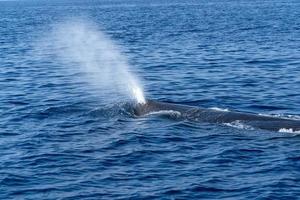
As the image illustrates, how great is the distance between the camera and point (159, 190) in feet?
76.3

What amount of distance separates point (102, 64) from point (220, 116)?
3005cm

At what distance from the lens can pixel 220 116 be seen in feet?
110

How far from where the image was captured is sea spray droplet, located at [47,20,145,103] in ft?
151

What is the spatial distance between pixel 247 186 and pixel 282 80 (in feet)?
82.4

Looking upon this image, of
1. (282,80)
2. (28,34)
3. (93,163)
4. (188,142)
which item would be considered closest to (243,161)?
(188,142)

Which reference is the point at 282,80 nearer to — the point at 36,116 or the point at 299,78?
the point at 299,78


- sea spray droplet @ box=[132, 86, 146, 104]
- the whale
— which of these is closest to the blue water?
the whale

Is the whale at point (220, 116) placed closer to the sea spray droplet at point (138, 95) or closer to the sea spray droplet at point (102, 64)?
Result: the sea spray droplet at point (138, 95)

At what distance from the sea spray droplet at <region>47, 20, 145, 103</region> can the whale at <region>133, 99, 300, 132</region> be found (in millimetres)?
1395

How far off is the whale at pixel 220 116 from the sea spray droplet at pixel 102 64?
1395 millimetres

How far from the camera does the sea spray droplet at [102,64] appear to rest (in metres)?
46.0

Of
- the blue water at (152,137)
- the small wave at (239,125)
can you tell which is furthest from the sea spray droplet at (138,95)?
the small wave at (239,125)

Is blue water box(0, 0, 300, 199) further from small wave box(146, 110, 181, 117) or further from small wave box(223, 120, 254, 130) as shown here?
small wave box(146, 110, 181, 117)

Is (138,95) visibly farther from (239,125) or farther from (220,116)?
(239,125)
